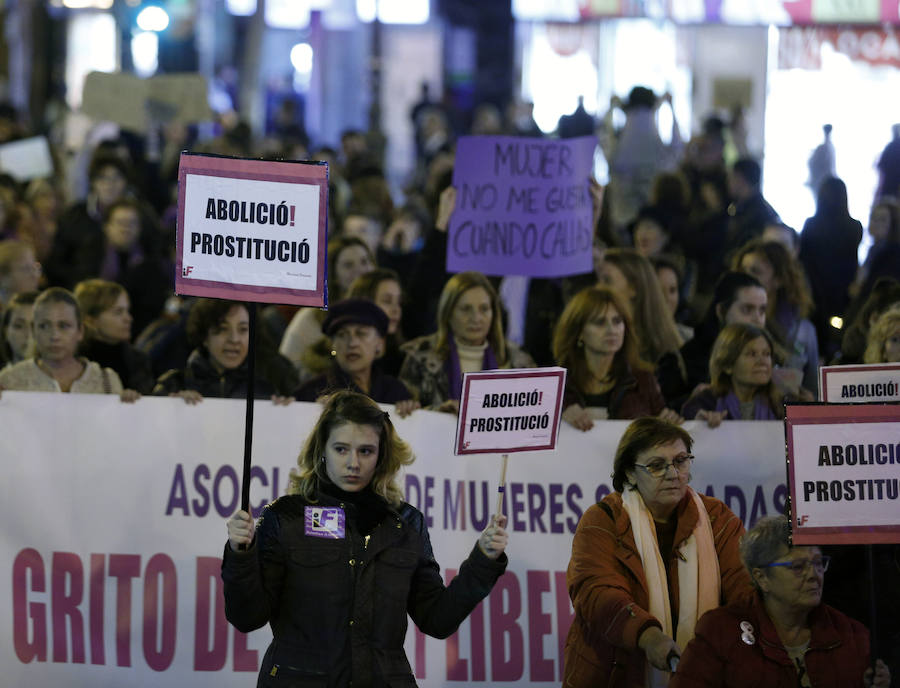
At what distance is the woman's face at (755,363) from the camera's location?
6.96 m

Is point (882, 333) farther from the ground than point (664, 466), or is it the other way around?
point (882, 333)

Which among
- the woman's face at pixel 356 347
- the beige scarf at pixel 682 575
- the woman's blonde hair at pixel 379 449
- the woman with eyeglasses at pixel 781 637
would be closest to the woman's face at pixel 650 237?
the woman's face at pixel 356 347

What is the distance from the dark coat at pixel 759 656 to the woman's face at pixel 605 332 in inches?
81.9

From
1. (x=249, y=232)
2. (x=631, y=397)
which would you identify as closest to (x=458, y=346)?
(x=631, y=397)

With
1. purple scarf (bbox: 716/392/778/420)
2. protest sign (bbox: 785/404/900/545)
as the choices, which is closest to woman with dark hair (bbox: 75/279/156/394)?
purple scarf (bbox: 716/392/778/420)

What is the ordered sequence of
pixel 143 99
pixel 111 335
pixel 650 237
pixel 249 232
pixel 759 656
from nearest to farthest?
pixel 759 656 < pixel 249 232 < pixel 111 335 < pixel 650 237 < pixel 143 99

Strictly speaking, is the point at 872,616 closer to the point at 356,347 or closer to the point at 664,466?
the point at 664,466

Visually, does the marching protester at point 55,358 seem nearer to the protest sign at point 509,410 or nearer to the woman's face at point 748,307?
the protest sign at point 509,410

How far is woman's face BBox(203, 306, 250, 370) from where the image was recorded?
24.0 feet

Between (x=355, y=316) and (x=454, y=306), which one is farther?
(x=454, y=306)

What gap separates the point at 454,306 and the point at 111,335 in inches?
65.2

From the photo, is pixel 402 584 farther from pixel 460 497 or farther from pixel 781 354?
pixel 781 354

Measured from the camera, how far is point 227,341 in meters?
7.32

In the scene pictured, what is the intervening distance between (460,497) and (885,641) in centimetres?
189
